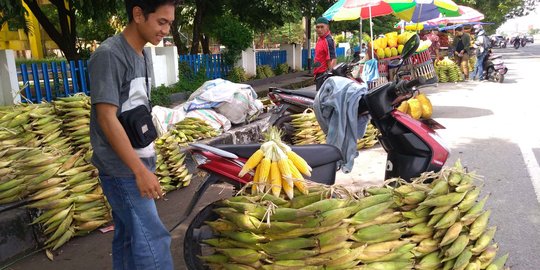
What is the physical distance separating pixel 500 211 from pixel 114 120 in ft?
11.0

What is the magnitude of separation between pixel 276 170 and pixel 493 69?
1309 cm

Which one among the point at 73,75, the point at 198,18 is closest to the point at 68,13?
the point at 73,75

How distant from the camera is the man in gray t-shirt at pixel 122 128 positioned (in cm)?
173

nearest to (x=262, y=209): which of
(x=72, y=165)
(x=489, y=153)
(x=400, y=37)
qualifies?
(x=72, y=165)

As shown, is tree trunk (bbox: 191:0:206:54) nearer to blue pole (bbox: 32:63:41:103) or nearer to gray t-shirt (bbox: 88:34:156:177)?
blue pole (bbox: 32:63:41:103)

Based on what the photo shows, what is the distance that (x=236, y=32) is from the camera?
12.2m

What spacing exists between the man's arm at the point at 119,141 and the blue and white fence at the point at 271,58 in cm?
1332

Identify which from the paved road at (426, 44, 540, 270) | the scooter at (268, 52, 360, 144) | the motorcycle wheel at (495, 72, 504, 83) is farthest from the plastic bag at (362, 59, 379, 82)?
the motorcycle wheel at (495, 72, 504, 83)

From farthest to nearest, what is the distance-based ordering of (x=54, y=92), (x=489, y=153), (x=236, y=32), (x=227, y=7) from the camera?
(x=227, y=7) < (x=236, y=32) < (x=54, y=92) < (x=489, y=153)


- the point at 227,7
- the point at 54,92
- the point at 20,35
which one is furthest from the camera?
the point at 20,35

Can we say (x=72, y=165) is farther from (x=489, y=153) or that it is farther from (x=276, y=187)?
(x=489, y=153)

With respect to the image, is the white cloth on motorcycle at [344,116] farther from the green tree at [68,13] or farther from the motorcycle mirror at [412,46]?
the green tree at [68,13]

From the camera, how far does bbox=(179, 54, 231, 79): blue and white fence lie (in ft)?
36.3

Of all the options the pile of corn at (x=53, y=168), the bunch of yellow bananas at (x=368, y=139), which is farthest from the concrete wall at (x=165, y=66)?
the pile of corn at (x=53, y=168)
